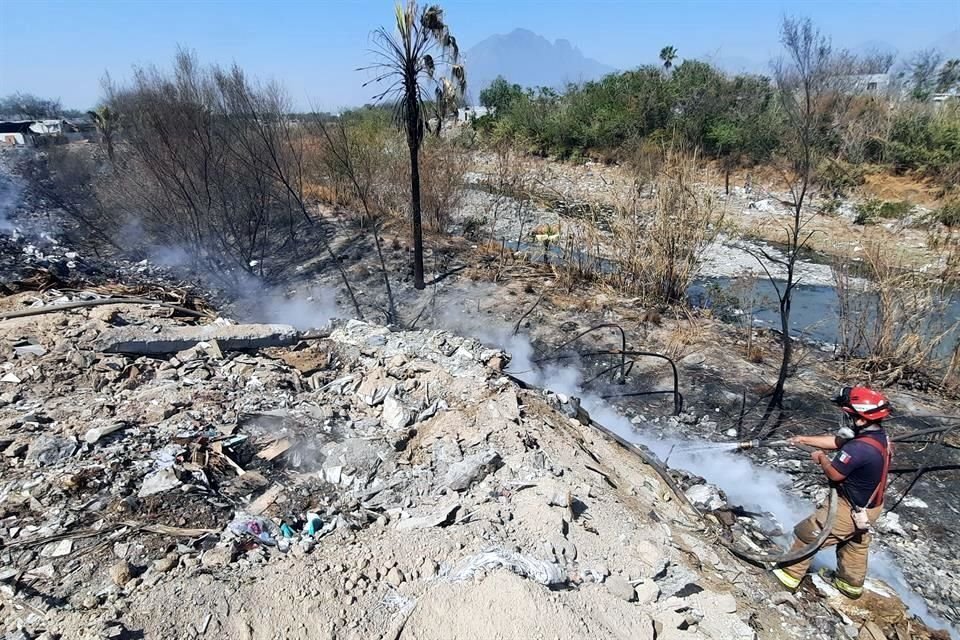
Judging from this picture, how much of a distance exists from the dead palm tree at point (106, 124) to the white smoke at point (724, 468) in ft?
41.2

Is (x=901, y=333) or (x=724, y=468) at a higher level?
(x=901, y=333)

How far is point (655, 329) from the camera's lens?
8.66m

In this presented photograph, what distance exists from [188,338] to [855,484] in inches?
259

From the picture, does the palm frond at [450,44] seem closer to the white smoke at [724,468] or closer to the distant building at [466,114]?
the distant building at [466,114]

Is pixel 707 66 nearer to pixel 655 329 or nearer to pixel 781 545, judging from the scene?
pixel 655 329

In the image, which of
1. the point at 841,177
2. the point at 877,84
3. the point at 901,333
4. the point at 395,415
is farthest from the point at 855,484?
the point at 877,84

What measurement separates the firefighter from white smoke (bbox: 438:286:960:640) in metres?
0.45

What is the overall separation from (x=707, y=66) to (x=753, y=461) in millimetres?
24284

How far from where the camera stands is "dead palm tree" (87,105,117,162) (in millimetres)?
14758

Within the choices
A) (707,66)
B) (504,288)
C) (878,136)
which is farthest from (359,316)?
(707,66)

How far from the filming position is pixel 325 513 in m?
3.85

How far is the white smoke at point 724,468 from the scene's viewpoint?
427 centimetres

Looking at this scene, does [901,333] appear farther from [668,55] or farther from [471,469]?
[668,55]

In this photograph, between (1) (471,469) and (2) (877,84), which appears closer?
(1) (471,469)
